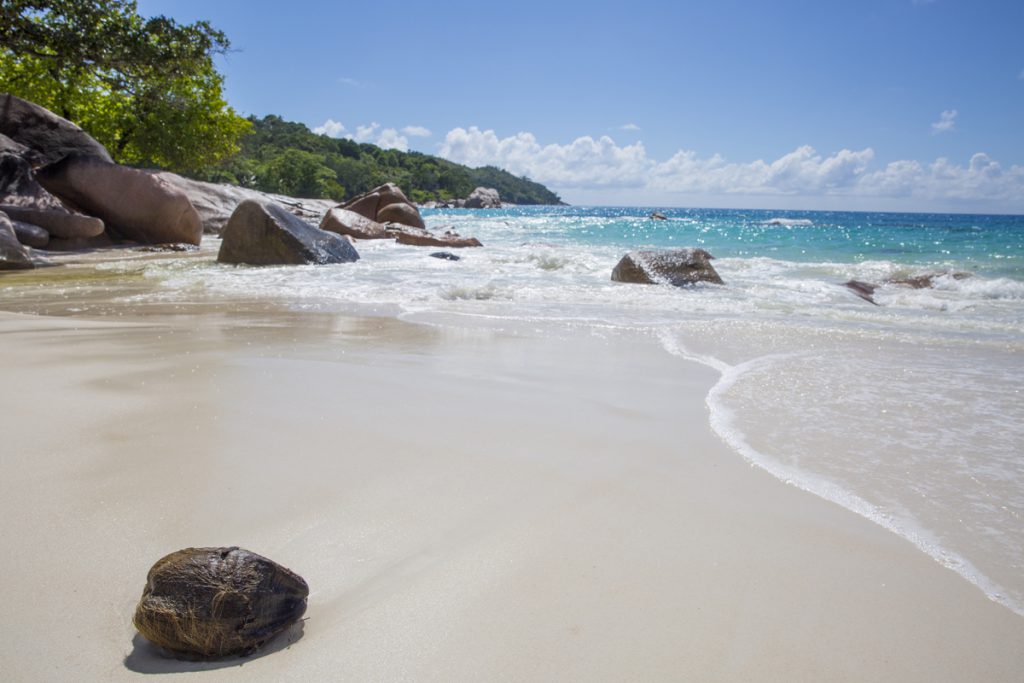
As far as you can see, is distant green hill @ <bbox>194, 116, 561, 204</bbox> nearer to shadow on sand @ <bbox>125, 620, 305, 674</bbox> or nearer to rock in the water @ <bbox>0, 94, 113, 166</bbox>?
rock in the water @ <bbox>0, 94, 113, 166</bbox>

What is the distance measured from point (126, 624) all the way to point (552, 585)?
3.06 ft

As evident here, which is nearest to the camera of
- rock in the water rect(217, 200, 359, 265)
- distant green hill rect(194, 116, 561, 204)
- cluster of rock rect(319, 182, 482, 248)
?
rock in the water rect(217, 200, 359, 265)

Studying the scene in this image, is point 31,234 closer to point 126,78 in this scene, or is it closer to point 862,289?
point 126,78

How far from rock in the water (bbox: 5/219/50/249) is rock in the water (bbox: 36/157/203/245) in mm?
1605

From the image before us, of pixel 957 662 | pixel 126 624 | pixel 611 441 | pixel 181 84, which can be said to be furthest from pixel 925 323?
pixel 181 84

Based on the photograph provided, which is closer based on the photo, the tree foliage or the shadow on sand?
the shadow on sand

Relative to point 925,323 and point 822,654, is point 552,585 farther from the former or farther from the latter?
point 925,323

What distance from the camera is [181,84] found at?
18719 millimetres

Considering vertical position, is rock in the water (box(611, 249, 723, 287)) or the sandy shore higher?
rock in the water (box(611, 249, 723, 287))

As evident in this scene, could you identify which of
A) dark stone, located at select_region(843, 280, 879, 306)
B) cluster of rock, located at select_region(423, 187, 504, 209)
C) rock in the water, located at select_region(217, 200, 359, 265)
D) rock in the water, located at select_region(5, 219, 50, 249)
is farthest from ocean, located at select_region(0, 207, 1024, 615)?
cluster of rock, located at select_region(423, 187, 504, 209)

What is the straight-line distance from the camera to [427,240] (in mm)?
16266

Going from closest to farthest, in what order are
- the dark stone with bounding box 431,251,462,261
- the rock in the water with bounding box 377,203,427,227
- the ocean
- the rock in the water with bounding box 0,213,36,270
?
the ocean < the rock in the water with bounding box 0,213,36,270 < the dark stone with bounding box 431,251,462,261 < the rock in the water with bounding box 377,203,427,227

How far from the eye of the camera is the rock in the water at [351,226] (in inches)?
672

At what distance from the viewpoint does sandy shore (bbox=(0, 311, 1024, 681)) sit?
1389mm
